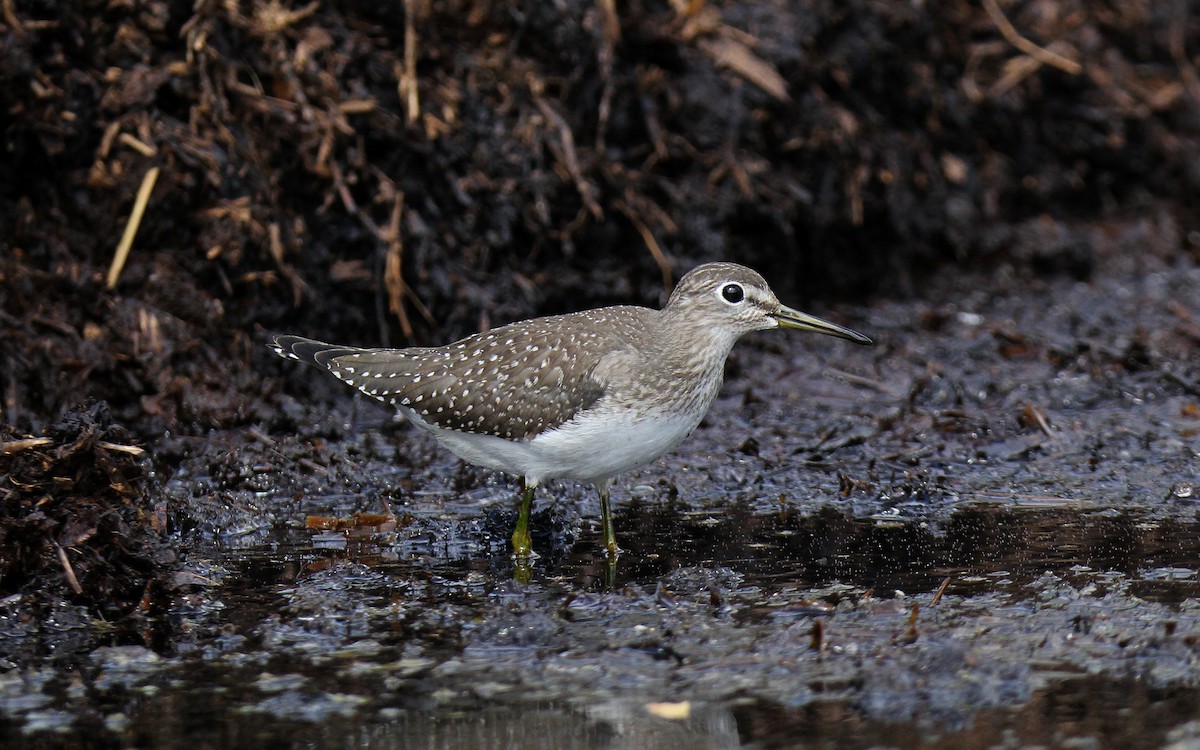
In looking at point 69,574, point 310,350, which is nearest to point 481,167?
point 310,350

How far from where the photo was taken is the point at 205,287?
8812 millimetres

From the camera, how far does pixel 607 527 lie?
711 centimetres

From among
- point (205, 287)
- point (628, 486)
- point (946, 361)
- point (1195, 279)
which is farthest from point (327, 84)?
point (1195, 279)

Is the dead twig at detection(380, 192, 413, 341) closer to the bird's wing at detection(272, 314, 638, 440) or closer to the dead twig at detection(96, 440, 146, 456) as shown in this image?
the bird's wing at detection(272, 314, 638, 440)

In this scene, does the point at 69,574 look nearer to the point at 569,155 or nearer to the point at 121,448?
the point at 121,448

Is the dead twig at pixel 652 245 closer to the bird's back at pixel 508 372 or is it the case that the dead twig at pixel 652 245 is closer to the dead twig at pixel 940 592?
the bird's back at pixel 508 372

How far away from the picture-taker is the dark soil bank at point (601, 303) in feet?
18.0

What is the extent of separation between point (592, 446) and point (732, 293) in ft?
3.79

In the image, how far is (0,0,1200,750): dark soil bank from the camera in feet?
18.0

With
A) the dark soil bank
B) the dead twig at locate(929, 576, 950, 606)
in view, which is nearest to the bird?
the dark soil bank

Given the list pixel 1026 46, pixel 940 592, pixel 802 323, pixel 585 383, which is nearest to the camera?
pixel 940 592

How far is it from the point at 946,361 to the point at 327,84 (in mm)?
4595

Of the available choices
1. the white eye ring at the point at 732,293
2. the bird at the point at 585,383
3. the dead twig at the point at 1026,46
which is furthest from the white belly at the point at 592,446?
the dead twig at the point at 1026,46

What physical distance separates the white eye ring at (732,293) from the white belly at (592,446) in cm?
65
